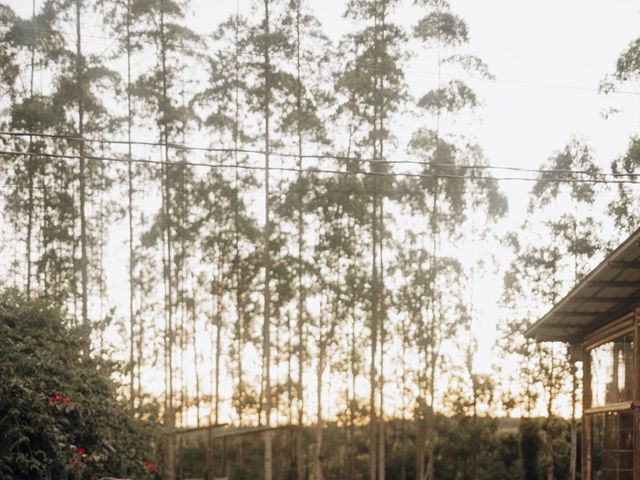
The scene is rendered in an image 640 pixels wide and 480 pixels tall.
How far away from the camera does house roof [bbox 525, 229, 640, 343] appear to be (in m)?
8.81

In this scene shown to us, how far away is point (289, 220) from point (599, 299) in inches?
646

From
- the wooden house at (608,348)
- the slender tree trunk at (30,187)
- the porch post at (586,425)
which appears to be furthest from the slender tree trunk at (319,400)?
the porch post at (586,425)

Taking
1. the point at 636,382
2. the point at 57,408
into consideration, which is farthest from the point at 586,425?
the point at 57,408

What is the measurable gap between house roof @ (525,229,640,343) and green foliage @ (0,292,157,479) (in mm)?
4992

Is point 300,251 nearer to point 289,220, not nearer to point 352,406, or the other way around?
point 289,220

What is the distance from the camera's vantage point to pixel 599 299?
33.6 ft

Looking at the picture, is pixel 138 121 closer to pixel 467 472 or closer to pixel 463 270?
pixel 463 270

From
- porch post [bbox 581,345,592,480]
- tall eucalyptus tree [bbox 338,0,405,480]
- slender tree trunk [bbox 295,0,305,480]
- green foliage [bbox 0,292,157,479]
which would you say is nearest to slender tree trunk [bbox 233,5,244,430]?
slender tree trunk [bbox 295,0,305,480]

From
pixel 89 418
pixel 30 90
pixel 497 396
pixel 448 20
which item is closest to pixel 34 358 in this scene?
pixel 89 418

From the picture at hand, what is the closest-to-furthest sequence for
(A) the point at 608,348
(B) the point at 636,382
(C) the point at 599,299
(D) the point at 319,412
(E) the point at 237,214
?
(B) the point at 636,382 → (C) the point at 599,299 → (A) the point at 608,348 → (E) the point at 237,214 → (D) the point at 319,412

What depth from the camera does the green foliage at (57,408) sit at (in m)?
9.03

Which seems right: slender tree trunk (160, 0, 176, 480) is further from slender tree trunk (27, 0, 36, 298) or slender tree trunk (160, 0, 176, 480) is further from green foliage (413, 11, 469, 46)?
green foliage (413, 11, 469, 46)

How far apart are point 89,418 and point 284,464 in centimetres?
2290

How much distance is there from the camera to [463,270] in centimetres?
2825
